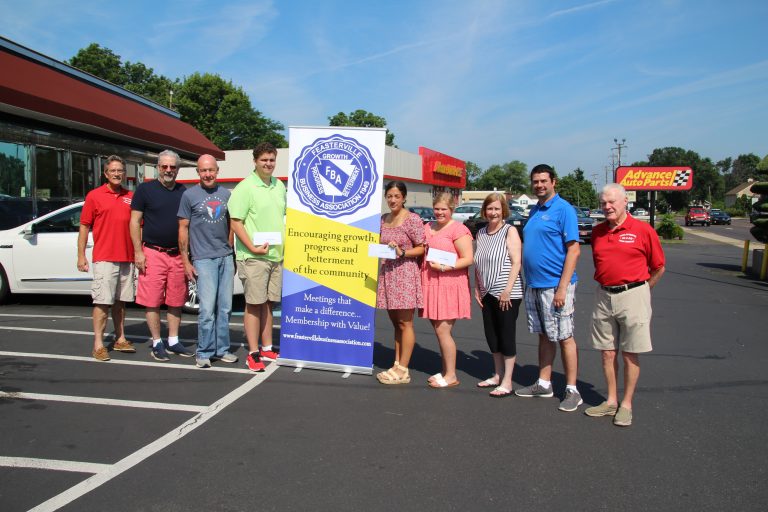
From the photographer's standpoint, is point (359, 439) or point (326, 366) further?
point (326, 366)

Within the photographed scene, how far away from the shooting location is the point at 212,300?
540 centimetres

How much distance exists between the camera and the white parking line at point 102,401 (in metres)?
4.29

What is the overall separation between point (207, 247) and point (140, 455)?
228cm

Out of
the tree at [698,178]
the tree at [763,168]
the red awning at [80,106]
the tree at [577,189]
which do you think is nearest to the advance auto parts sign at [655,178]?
the tree at [763,168]

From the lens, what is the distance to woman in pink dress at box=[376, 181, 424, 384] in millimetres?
4898

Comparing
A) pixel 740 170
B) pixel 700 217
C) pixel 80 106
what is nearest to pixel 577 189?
pixel 700 217

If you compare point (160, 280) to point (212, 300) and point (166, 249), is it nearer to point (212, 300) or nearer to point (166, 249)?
point (166, 249)

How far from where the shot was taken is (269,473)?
326 cm

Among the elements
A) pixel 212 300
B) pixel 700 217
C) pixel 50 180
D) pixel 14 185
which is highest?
pixel 700 217

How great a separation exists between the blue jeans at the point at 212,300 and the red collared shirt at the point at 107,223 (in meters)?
0.83

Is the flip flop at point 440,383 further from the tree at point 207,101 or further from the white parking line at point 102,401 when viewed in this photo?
the tree at point 207,101

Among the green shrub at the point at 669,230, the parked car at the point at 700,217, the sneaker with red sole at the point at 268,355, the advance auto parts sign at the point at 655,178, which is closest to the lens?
the sneaker with red sole at the point at 268,355

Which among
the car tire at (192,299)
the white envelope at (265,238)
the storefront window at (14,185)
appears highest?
the storefront window at (14,185)

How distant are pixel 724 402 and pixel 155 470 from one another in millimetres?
4365
